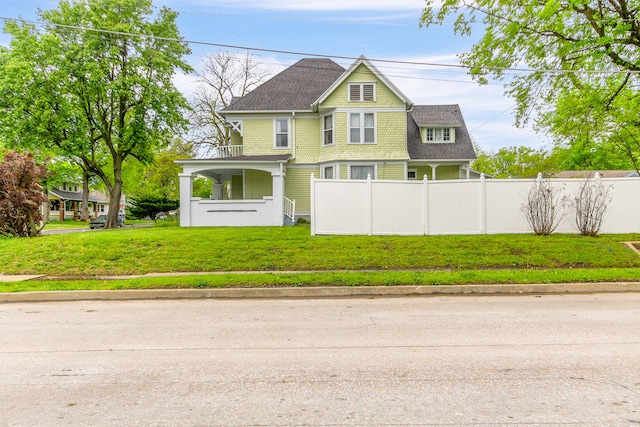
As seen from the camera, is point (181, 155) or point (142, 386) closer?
point (142, 386)

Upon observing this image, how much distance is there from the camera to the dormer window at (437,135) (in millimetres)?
24562

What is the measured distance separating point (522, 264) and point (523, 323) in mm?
4684

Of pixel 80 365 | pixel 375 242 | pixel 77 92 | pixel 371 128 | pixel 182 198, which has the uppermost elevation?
pixel 77 92

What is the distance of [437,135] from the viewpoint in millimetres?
24719

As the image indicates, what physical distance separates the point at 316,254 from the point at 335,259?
26.9 inches

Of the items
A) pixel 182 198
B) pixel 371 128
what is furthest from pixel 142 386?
pixel 371 128

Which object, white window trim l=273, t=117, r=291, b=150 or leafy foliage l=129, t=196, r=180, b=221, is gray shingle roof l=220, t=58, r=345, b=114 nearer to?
white window trim l=273, t=117, r=291, b=150

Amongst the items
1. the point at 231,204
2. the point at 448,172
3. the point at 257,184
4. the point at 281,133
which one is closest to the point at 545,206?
the point at 448,172

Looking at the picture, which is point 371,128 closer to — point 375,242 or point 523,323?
point 375,242

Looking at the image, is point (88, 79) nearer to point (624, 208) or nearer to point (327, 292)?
point (327, 292)

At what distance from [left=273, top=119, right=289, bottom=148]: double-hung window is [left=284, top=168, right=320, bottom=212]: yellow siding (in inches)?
63.5

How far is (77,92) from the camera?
23.2m

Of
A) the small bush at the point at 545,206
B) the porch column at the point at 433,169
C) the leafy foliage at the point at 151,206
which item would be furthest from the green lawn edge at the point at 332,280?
the leafy foliage at the point at 151,206

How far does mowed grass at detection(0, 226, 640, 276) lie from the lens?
9922 millimetres
